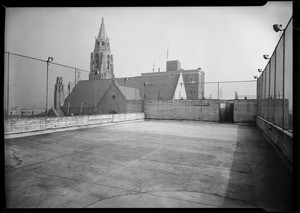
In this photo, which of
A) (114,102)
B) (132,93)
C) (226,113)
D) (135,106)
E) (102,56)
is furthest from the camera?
(102,56)

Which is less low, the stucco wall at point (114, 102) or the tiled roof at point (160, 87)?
the tiled roof at point (160, 87)

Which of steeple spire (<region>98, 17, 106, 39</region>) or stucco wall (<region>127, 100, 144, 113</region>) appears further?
steeple spire (<region>98, 17, 106, 39</region>)

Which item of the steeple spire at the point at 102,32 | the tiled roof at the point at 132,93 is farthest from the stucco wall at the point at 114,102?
the steeple spire at the point at 102,32

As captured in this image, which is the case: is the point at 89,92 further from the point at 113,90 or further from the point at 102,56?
the point at 102,56

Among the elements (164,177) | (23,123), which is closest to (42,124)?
(23,123)

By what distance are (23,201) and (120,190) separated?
156 cm

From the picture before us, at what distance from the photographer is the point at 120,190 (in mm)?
3307

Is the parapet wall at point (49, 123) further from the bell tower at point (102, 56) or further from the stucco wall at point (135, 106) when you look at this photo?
the bell tower at point (102, 56)

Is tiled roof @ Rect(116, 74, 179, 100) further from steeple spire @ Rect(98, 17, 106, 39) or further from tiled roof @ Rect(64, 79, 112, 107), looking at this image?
steeple spire @ Rect(98, 17, 106, 39)

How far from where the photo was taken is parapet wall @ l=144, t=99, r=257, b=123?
679 inches

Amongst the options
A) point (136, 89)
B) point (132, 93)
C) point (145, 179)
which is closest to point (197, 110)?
point (145, 179)

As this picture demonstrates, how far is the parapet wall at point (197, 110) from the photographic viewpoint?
17.2 metres

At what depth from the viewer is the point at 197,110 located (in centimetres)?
1962

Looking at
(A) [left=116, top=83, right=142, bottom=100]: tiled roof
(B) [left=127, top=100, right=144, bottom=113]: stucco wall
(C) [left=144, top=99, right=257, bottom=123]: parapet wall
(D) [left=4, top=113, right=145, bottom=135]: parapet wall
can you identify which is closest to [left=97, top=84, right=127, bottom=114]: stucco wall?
(A) [left=116, top=83, right=142, bottom=100]: tiled roof
